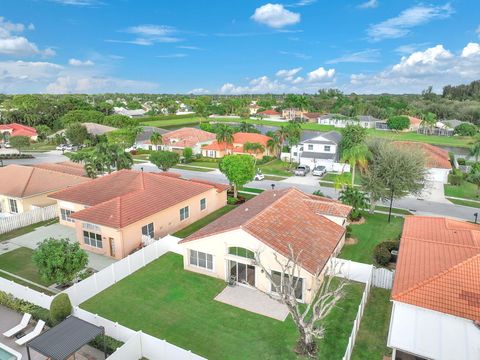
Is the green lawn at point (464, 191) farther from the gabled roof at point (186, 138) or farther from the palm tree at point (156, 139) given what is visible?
the palm tree at point (156, 139)

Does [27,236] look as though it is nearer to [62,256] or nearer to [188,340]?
[62,256]

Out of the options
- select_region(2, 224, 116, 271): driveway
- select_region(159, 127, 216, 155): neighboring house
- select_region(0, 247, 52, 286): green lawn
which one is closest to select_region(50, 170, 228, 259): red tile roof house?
select_region(2, 224, 116, 271): driveway

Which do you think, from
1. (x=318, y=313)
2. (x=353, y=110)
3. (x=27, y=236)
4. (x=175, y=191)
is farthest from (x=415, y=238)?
(x=353, y=110)

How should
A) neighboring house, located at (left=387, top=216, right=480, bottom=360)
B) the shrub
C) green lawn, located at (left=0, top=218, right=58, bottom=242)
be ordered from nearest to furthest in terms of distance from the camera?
neighboring house, located at (left=387, top=216, right=480, bottom=360) → the shrub → green lawn, located at (left=0, top=218, right=58, bottom=242)

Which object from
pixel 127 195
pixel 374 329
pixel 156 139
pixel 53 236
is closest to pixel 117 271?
pixel 127 195

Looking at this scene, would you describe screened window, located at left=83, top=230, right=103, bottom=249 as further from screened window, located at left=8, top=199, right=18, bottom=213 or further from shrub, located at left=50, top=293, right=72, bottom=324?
screened window, located at left=8, top=199, right=18, bottom=213

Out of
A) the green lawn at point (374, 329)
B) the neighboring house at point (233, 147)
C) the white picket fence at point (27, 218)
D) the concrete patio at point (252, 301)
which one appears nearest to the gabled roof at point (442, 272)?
the green lawn at point (374, 329)
